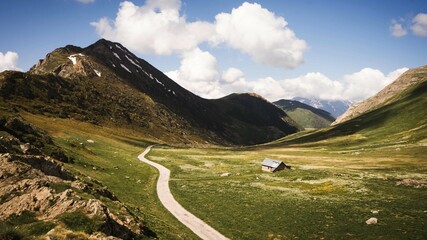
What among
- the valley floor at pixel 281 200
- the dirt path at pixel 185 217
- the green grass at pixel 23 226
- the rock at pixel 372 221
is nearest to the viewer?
the green grass at pixel 23 226

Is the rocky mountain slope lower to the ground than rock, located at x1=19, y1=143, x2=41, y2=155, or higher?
lower

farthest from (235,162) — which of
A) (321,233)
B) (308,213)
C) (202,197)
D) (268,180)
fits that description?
(321,233)

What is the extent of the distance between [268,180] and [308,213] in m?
27.2

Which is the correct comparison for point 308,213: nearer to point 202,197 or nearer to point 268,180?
point 202,197

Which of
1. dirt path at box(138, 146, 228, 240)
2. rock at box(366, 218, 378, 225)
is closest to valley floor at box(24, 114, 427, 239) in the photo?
rock at box(366, 218, 378, 225)

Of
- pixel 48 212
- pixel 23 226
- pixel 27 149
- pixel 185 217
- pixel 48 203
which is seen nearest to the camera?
pixel 23 226

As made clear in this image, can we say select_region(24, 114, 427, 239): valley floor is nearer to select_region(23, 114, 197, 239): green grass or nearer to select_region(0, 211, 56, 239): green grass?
select_region(23, 114, 197, 239): green grass

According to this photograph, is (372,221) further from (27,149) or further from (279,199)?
(27,149)

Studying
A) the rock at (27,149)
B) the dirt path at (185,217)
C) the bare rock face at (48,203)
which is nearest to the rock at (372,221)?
the dirt path at (185,217)

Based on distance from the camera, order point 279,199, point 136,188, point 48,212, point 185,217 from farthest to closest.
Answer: point 136,188 → point 279,199 → point 185,217 → point 48,212

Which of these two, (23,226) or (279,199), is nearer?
(23,226)

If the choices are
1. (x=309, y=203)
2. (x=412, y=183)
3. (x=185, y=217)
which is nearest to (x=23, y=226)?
(x=185, y=217)

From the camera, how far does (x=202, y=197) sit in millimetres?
56000

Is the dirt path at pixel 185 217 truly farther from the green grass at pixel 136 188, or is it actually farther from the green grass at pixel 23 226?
the green grass at pixel 23 226
